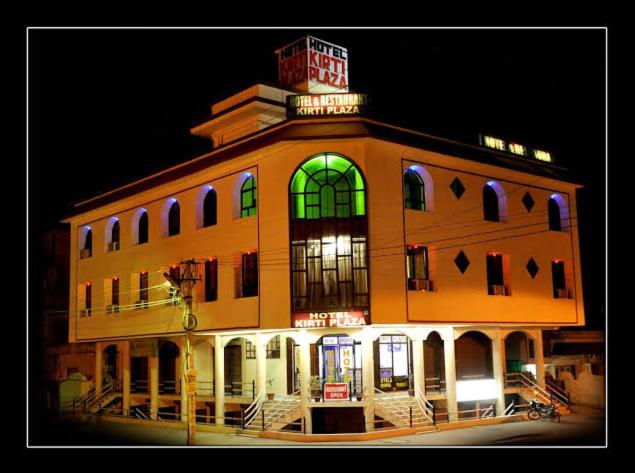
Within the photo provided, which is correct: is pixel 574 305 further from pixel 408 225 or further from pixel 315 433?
pixel 315 433

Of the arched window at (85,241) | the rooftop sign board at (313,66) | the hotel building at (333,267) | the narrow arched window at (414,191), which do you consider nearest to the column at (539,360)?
the hotel building at (333,267)

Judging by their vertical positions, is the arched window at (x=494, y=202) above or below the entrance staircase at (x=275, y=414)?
above

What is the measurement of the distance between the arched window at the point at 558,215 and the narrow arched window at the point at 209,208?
638 inches

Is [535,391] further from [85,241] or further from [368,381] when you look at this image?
[85,241]

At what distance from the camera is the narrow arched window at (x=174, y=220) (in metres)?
37.2

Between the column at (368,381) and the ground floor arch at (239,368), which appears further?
the ground floor arch at (239,368)

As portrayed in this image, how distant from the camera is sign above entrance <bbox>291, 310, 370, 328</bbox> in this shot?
95.7 ft

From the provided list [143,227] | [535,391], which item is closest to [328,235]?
[535,391]

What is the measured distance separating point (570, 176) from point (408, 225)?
1170 centimetres

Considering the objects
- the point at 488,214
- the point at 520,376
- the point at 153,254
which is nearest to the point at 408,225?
the point at 488,214

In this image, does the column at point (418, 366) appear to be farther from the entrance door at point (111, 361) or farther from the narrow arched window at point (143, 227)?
the entrance door at point (111, 361)

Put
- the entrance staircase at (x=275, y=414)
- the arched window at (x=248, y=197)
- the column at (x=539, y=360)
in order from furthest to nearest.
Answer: the column at (x=539, y=360), the arched window at (x=248, y=197), the entrance staircase at (x=275, y=414)

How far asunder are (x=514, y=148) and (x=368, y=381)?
546 inches

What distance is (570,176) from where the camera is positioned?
3822cm
